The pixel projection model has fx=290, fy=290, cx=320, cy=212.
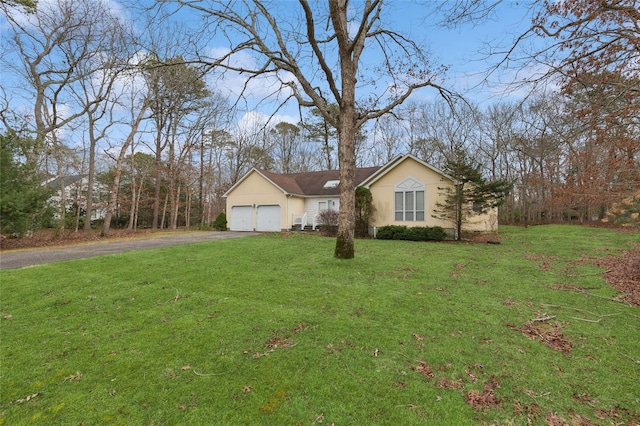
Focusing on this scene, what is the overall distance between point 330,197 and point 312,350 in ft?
58.0

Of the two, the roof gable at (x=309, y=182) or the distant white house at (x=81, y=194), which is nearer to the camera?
the roof gable at (x=309, y=182)

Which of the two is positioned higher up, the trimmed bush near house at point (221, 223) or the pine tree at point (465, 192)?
the pine tree at point (465, 192)

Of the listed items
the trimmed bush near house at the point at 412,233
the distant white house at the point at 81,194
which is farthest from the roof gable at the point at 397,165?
the distant white house at the point at 81,194

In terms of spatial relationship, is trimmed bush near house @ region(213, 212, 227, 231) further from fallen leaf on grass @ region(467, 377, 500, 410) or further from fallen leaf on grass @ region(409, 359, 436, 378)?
fallen leaf on grass @ region(467, 377, 500, 410)

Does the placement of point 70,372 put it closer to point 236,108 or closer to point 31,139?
point 236,108

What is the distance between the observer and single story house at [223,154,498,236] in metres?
16.2

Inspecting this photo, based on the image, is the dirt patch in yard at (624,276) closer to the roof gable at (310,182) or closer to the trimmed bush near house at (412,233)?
the trimmed bush near house at (412,233)

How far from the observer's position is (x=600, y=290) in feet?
18.9

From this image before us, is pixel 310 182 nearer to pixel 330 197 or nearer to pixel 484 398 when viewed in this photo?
pixel 330 197

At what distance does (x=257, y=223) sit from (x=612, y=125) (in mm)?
19487

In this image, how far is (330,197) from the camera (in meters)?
20.8

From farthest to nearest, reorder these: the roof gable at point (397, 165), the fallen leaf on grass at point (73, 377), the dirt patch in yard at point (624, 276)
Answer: the roof gable at point (397, 165) → the dirt patch in yard at point (624, 276) → the fallen leaf on grass at point (73, 377)

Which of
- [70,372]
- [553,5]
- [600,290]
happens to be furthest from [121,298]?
[600,290]

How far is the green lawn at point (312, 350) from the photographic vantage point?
98.0 inches
